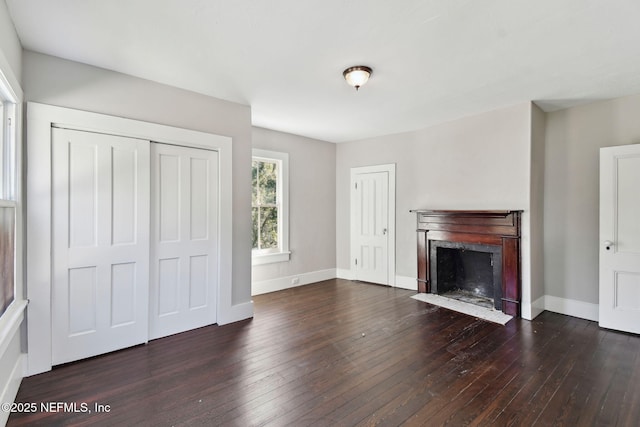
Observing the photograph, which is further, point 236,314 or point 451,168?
point 451,168

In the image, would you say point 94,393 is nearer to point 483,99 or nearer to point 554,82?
point 483,99

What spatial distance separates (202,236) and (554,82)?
392cm

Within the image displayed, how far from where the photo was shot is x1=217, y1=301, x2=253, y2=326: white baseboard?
3.45 m

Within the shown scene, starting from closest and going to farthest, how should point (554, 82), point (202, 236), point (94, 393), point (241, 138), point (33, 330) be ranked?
point (94, 393) < point (33, 330) < point (554, 82) < point (202, 236) < point (241, 138)

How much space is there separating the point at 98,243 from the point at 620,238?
16.9ft

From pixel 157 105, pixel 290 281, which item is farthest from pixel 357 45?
pixel 290 281

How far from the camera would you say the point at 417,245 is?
4703 millimetres

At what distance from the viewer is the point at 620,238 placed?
A: 10.6 feet

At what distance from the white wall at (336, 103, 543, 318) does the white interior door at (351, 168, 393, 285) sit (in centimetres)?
18

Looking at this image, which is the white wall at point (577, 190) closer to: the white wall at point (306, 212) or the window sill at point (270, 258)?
the white wall at point (306, 212)

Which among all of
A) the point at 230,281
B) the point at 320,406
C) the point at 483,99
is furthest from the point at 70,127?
the point at 483,99

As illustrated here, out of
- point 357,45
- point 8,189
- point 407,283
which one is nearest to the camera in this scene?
point 8,189

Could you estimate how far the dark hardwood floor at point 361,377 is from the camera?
1.92 metres

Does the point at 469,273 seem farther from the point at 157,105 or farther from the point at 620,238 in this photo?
the point at 157,105
